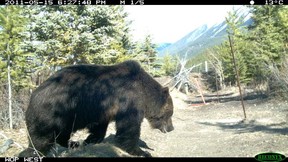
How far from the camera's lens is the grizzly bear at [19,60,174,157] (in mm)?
7012

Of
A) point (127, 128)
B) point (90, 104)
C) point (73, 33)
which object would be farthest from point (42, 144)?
point (73, 33)

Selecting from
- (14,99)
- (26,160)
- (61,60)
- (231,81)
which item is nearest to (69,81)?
(26,160)

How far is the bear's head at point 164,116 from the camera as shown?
30.3ft

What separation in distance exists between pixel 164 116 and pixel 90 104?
8.89 feet

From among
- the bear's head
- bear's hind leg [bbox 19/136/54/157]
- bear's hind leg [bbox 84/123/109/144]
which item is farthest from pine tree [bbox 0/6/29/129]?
the bear's head

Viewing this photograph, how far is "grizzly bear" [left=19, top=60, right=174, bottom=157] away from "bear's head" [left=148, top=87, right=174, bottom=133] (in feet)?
1.66

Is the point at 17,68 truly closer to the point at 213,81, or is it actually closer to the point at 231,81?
the point at 231,81

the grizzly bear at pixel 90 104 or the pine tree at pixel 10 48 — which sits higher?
the pine tree at pixel 10 48

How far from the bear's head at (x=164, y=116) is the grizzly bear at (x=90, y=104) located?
0.51m

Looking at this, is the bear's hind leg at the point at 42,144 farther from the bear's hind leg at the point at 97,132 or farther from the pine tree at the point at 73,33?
the pine tree at the point at 73,33

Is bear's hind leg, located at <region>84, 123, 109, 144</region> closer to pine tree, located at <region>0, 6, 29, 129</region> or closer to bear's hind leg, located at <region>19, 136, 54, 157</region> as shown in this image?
bear's hind leg, located at <region>19, 136, 54, 157</region>

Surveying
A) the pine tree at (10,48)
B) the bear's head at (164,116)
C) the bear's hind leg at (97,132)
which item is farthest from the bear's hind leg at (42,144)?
the pine tree at (10,48)

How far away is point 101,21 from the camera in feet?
60.3

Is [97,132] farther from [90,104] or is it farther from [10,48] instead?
[10,48]
